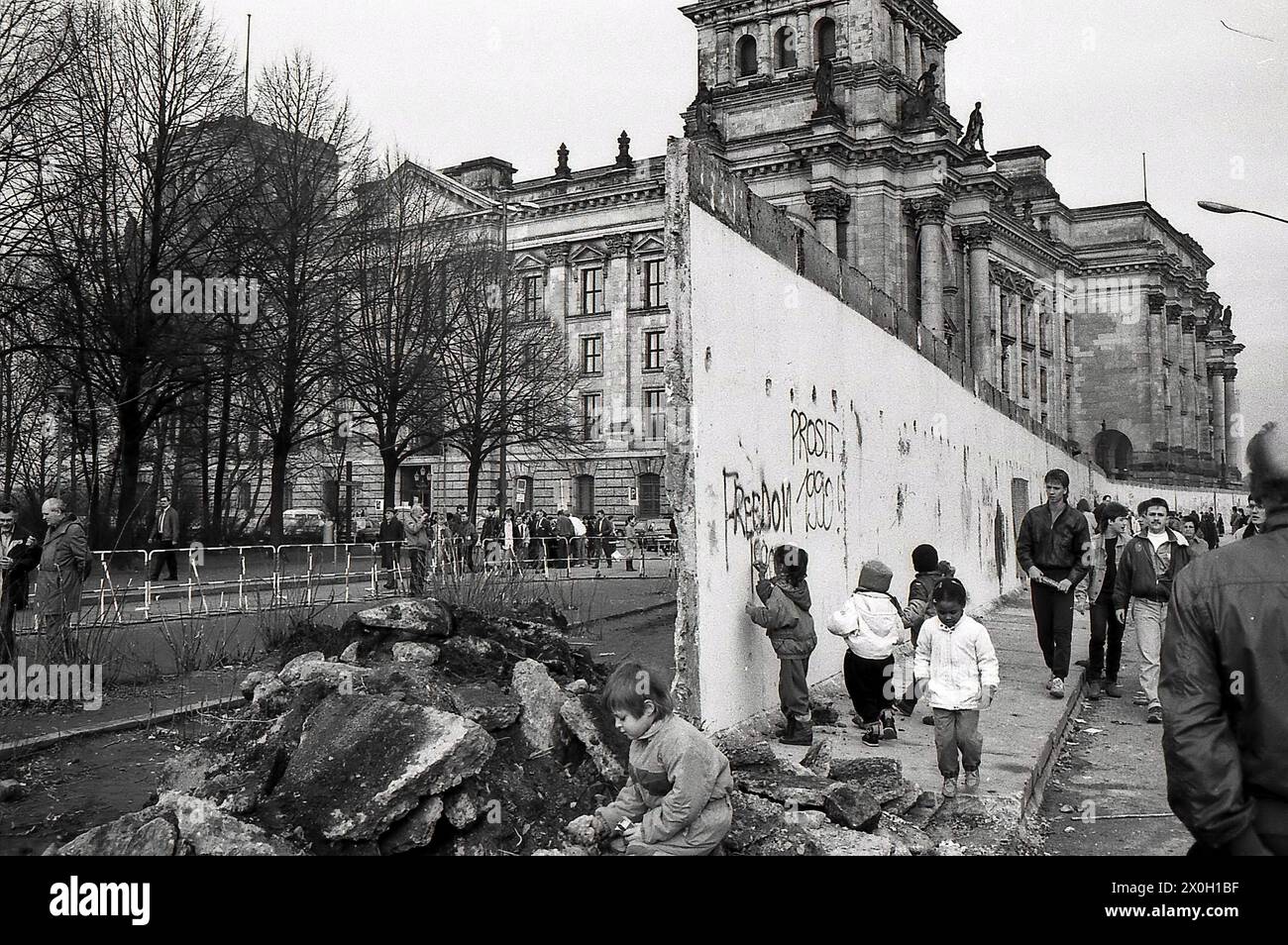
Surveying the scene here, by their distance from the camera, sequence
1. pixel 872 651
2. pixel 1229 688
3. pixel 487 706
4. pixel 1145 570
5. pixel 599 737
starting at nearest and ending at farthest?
1. pixel 1229 688
2. pixel 599 737
3. pixel 487 706
4. pixel 872 651
5. pixel 1145 570

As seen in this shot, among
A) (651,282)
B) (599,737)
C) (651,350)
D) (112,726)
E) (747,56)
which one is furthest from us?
(747,56)

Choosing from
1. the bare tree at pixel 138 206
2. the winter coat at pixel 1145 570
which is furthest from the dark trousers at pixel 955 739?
the bare tree at pixel 138 206

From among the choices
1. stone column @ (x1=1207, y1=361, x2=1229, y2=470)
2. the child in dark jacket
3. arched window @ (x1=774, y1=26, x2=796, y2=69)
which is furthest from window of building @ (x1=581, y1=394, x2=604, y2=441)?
stone column @ (x1=1207, y1=361, x2=1229, y2=470)

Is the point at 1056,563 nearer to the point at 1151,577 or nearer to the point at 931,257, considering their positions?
the point at 1151,577

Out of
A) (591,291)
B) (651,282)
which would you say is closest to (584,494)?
(591,291)

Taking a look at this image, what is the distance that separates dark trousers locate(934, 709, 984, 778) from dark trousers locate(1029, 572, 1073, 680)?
3.65 m

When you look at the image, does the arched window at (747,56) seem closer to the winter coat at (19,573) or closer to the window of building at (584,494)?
the window of building at (584,494)

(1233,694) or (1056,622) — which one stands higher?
(1233,694)

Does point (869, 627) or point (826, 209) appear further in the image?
point (826, 209)

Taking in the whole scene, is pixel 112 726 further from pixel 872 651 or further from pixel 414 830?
pixel 872 651

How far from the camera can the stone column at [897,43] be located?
55094mm

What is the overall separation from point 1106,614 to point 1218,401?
99959 millimetres

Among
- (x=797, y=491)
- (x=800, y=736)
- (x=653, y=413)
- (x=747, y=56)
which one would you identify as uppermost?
(x=747, y=56)

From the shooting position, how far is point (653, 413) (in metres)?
52.8
